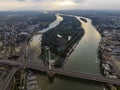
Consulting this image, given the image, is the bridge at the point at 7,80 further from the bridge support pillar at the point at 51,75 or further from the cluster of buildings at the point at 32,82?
the bridge support pillar at the point at 51,75

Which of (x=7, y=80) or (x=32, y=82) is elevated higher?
(x=7, y=80)

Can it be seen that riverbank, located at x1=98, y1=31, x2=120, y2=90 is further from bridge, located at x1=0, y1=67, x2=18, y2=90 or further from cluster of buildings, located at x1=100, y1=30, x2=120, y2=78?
bridge, located at x1=0, y1=67, x2=18, y2=90

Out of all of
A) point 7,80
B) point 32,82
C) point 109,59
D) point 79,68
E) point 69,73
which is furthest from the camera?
point 109,59

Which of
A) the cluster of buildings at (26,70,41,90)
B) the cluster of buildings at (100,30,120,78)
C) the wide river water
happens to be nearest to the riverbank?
the cluster of buildings at (100,30,120,78)

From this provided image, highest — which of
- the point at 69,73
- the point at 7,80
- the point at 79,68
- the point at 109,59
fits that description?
the point at 69,73

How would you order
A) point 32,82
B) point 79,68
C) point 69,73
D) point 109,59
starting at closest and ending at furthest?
point 32,82 < point 69,73 < point 79,68 < point 109,59

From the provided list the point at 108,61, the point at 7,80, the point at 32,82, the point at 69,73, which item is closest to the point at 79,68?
the point at 69,73

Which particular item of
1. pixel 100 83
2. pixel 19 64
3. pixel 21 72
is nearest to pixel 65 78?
pixel 100 83

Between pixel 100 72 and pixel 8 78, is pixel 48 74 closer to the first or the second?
pixel 8 78

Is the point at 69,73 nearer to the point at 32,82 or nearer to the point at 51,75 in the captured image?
the point at 51,75

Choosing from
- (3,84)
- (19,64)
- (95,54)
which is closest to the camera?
(3,84)

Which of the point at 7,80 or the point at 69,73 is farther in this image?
the point at 69,73
